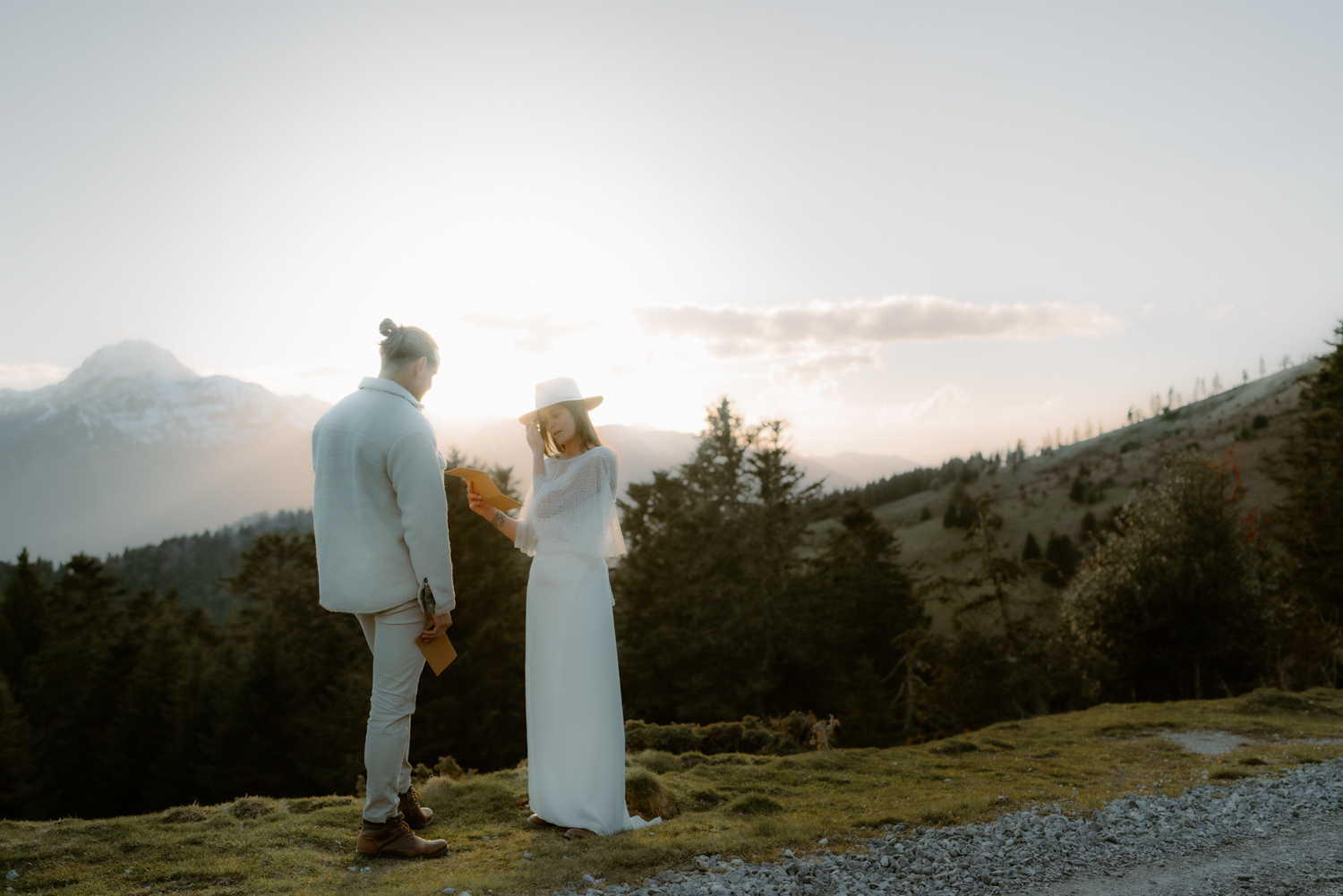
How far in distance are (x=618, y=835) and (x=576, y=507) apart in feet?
6.98

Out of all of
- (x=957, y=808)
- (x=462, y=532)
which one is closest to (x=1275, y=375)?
(x=462, y=532)

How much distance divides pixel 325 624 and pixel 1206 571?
33105mm

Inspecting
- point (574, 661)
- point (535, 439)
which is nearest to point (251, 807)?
point (574, 661)

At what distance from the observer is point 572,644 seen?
500 cm

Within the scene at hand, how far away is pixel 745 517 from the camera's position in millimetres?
31016

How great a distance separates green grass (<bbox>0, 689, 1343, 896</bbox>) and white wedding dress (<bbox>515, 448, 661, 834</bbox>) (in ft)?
1.07

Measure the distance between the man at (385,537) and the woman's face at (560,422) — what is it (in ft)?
2.98

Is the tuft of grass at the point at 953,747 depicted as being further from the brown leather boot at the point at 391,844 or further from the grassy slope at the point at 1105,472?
the grassy slope at the point at 1105,472

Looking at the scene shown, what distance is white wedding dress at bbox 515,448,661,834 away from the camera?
4.95 m

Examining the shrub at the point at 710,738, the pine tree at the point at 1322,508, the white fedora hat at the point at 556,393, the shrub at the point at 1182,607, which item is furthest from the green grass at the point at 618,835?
the pine tree at the point at 1322,508

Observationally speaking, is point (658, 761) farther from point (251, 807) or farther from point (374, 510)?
point (374, 510)

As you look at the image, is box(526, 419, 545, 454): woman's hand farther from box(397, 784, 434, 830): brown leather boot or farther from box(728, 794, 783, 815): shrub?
box(728, 794, 783, 815): shrub

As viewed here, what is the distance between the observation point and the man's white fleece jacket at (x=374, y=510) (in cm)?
418

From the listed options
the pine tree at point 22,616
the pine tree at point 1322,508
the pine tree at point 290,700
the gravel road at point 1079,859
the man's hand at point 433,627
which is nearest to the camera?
the gravel road at point 1079,859
